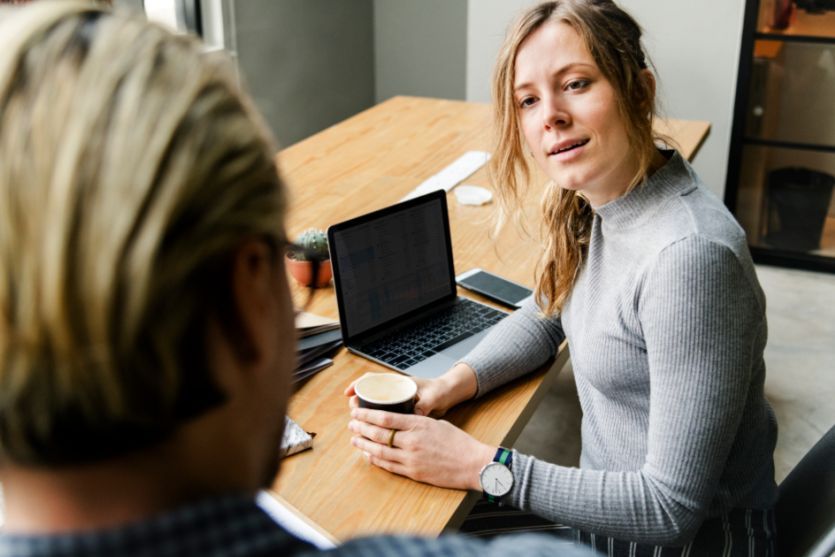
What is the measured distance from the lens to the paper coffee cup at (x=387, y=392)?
123 cm

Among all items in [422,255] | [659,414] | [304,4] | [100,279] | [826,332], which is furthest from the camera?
[304,4]

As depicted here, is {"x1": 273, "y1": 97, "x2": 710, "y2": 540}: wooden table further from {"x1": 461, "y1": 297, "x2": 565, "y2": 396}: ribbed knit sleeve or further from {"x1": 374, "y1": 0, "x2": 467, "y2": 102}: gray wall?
{"x1": 374, "y1": 0, "x2": 467, "y2": 102}: gray wall

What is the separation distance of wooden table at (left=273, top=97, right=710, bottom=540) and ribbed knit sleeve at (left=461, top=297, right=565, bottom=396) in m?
0.03

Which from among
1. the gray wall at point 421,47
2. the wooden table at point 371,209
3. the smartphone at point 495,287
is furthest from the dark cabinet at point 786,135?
the smartphone at point 495,287

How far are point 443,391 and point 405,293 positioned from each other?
0.30 meters

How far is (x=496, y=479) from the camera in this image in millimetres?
1168

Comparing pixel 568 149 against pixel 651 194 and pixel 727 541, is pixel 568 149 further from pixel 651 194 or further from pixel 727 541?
pixel 727 541

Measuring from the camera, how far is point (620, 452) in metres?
1.33

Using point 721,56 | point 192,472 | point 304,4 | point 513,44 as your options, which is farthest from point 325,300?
point 304,4

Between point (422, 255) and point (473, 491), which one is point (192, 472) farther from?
point (422, 255)

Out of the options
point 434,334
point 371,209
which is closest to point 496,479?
point 434,334

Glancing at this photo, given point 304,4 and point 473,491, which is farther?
point 304,4

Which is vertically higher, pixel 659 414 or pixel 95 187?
pixel 95 187

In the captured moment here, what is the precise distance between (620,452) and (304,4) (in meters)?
3.48
